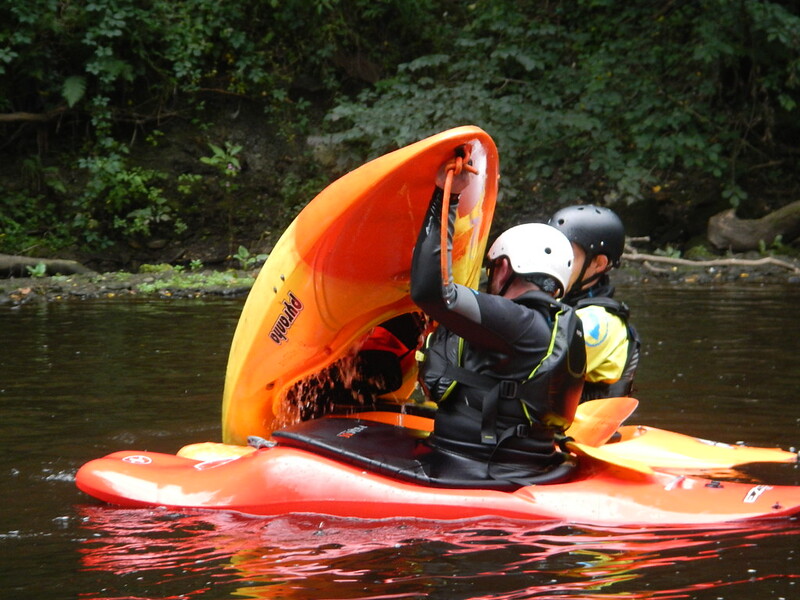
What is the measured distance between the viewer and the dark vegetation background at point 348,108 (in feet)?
42.3

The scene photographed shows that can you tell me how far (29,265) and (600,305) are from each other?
9.55m

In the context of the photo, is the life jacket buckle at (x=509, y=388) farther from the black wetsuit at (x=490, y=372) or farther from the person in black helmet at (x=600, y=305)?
the person in black helmet at (x=600, y=305)

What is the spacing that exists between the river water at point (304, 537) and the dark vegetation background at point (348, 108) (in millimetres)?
6090

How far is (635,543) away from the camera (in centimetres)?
369

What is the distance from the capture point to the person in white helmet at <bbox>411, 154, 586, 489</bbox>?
365 cm

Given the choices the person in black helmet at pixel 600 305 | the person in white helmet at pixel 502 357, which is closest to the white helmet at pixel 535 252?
the person in white helmet at pixel 502 357

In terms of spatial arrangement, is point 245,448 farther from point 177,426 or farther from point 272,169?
point 272,169

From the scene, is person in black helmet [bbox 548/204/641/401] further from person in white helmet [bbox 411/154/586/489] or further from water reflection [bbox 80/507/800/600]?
water reflection [bbox 80/507/800/600]

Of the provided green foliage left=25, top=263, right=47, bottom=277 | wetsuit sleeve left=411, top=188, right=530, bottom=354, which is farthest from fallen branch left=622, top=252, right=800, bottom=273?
wetsuit sleeve left=411, top=188, right=530, bottom=354

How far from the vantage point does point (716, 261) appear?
1277 cm

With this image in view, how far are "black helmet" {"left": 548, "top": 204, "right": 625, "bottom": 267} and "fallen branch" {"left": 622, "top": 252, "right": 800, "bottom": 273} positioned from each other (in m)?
7.54

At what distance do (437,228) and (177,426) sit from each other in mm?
2838

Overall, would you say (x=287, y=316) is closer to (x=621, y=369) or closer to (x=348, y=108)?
(x=621, y=369)

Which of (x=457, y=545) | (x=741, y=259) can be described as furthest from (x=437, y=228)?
(x=741, y=259)
